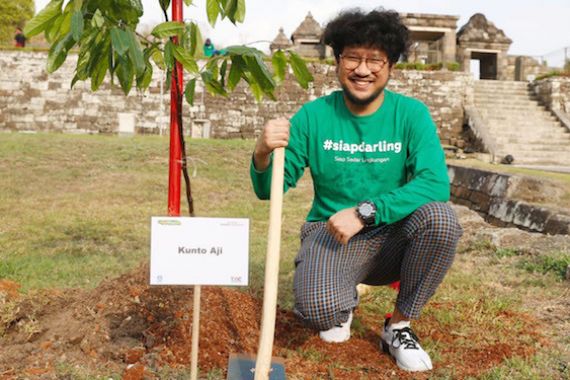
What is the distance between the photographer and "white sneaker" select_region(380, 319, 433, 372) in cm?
239

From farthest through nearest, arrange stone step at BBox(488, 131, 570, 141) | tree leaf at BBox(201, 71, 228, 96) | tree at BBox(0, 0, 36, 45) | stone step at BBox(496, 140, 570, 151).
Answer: tree at BBox(0, 0, 36, 45)
stone step at BBox(488, 131, 570, 141)
stone step at BBox(496, 140, 570, 151)
tree leaf at BBox(201, 71, 228, 96)

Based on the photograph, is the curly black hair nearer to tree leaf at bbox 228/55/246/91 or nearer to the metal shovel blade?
tree leaf at bbox 228/55/246/91

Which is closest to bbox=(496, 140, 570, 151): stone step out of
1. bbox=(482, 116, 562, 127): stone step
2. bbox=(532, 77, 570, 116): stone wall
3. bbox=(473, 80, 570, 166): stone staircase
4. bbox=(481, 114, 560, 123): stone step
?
bbox=(473, 80, 570, 166): stone staircase

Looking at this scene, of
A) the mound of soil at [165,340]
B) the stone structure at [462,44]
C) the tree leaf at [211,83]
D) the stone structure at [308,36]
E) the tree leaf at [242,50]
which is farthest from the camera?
the stone structure at [308,36]

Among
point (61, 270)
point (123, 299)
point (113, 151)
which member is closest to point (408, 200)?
point (123, 299)

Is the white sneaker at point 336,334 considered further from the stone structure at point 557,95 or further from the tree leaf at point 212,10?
the stone structure at point 557,95

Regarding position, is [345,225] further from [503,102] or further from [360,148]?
[503,102]

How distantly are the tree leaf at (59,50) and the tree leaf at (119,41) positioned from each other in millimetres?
158

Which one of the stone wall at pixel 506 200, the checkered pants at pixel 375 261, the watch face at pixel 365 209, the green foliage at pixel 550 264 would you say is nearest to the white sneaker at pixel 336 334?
the checkered pants at pixel 375 261

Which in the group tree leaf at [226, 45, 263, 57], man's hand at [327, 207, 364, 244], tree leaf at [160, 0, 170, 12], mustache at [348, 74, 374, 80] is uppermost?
tree leaf at [160, 0, 170, 12]

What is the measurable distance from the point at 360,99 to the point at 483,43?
20227mm

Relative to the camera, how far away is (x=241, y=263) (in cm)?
196

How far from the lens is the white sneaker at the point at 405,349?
2.39 metres

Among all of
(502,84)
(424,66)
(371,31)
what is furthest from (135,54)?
(502,84)
